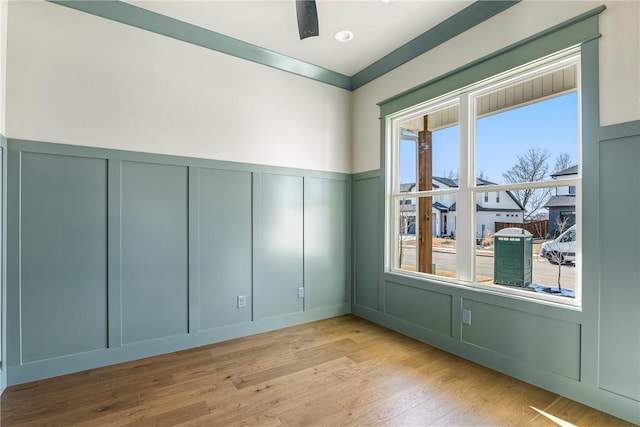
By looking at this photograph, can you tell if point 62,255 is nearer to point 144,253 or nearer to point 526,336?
point 144,253

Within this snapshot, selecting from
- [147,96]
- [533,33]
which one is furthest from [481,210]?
[147,96]

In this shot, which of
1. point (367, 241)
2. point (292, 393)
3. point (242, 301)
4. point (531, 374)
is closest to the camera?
point (292, 393)

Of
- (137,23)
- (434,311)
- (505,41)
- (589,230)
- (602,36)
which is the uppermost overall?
(137,23)

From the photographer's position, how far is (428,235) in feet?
10.7

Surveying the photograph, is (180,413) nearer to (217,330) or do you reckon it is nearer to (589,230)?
(217,330)

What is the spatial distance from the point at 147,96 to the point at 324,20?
180 centimetres

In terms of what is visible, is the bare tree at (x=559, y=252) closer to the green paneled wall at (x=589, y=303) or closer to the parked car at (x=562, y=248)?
the parked car at (x=562, y=248)

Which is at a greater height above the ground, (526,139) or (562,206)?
(526,139)

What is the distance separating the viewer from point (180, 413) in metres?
1.97

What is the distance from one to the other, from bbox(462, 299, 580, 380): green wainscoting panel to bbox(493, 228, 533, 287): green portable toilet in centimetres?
26

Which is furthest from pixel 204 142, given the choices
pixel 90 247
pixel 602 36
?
pixel 602 36

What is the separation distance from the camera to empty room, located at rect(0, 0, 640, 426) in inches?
78.6

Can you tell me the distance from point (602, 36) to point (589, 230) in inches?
50.8

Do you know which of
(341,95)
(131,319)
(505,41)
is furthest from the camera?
(341,95)
